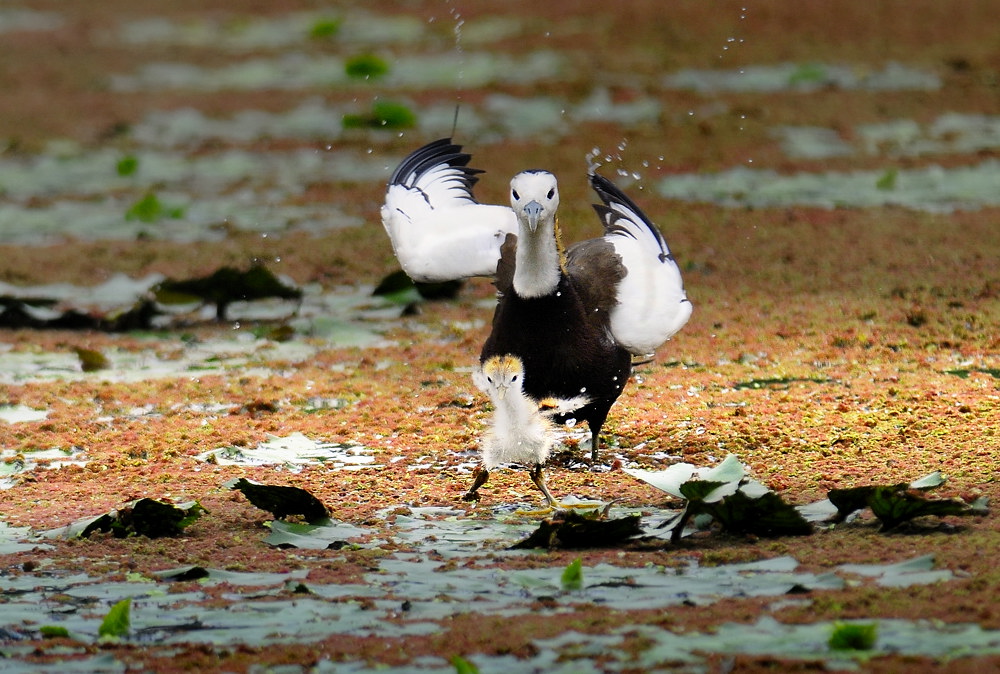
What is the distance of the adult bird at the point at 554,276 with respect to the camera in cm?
467

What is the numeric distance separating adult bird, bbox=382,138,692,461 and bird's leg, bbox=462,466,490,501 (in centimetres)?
44

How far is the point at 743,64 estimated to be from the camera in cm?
1383

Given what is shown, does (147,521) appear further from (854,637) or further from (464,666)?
(854,637)

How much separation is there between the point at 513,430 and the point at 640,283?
3.68ft

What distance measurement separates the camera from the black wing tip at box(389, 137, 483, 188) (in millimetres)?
6168

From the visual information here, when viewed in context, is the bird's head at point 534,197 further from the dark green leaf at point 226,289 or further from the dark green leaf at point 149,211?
the dark green leaf at point 149,211

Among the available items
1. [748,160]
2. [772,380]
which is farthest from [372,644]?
[748,160]

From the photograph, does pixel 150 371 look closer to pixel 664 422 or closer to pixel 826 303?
pixel 664 422

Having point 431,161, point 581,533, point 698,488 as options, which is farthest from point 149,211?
point 698,488

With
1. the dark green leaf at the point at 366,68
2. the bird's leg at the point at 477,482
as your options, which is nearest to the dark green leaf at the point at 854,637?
the bird's leg at the point at 477,482

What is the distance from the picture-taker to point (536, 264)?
4719 mm

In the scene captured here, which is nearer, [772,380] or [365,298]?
[772,380]

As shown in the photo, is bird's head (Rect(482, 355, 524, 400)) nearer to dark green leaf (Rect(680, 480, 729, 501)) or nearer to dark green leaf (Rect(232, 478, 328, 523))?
dark green leaf (Rect(232, 478, 328, 523))

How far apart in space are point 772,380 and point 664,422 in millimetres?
646
